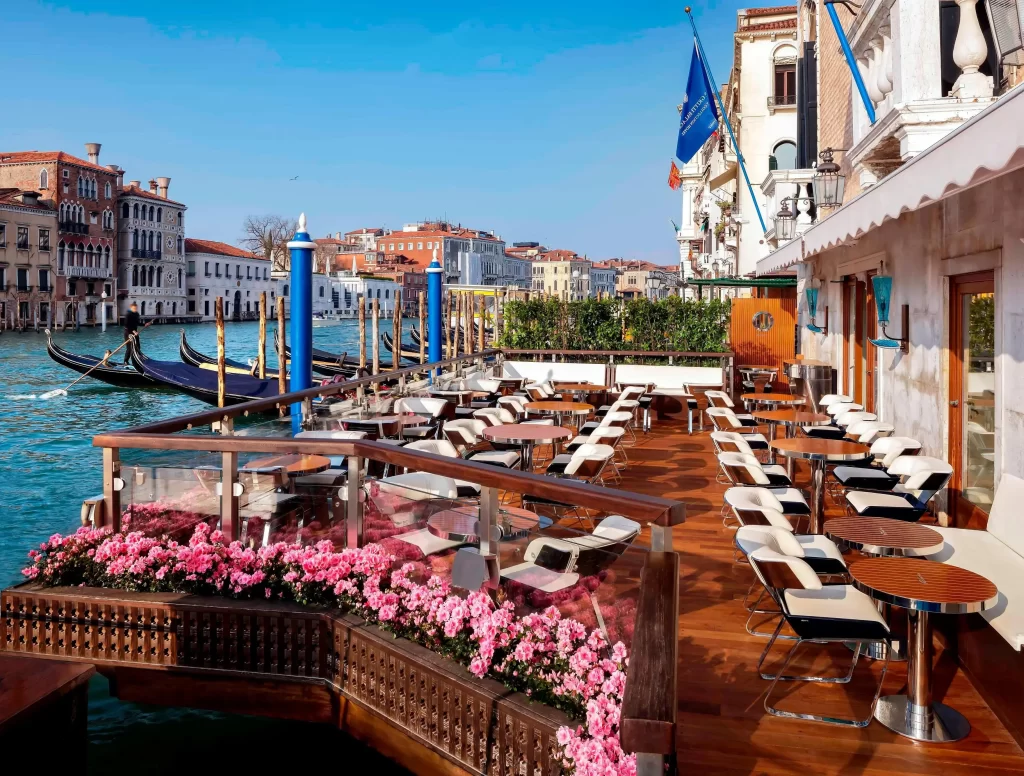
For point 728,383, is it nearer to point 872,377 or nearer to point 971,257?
point 872,377

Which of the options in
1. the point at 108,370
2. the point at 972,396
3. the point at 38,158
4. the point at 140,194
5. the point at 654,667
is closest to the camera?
the point at 654,667

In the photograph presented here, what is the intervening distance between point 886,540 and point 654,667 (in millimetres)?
1925

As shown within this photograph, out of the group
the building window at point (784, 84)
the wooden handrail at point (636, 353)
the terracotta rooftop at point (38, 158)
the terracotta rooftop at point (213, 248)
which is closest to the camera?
the wooden handrail at point (636, 353)

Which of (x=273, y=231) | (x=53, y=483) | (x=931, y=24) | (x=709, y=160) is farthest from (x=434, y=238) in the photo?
(x=931, y=24)

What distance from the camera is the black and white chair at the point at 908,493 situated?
4438 millimetres

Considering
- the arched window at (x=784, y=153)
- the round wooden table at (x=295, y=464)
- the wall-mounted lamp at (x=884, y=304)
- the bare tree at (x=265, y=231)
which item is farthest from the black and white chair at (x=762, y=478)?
the bare tree at (x=265, y=231)

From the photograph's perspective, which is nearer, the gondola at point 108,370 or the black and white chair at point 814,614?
the black and white chair at point 814,614

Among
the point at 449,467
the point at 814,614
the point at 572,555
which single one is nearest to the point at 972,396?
the point at 814,614

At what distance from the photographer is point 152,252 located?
60500 mm

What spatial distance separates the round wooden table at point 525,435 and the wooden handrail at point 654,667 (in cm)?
352

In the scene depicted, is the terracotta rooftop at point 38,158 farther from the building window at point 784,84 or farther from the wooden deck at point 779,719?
the wooden deck at point 779,719

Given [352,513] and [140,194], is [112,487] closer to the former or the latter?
[352,513]

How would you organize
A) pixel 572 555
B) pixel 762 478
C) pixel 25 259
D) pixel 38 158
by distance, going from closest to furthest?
pixel 572 555 → pixel 762 478 → pixel 25 259 → pixel 38 158

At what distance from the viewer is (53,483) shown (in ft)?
44.0
